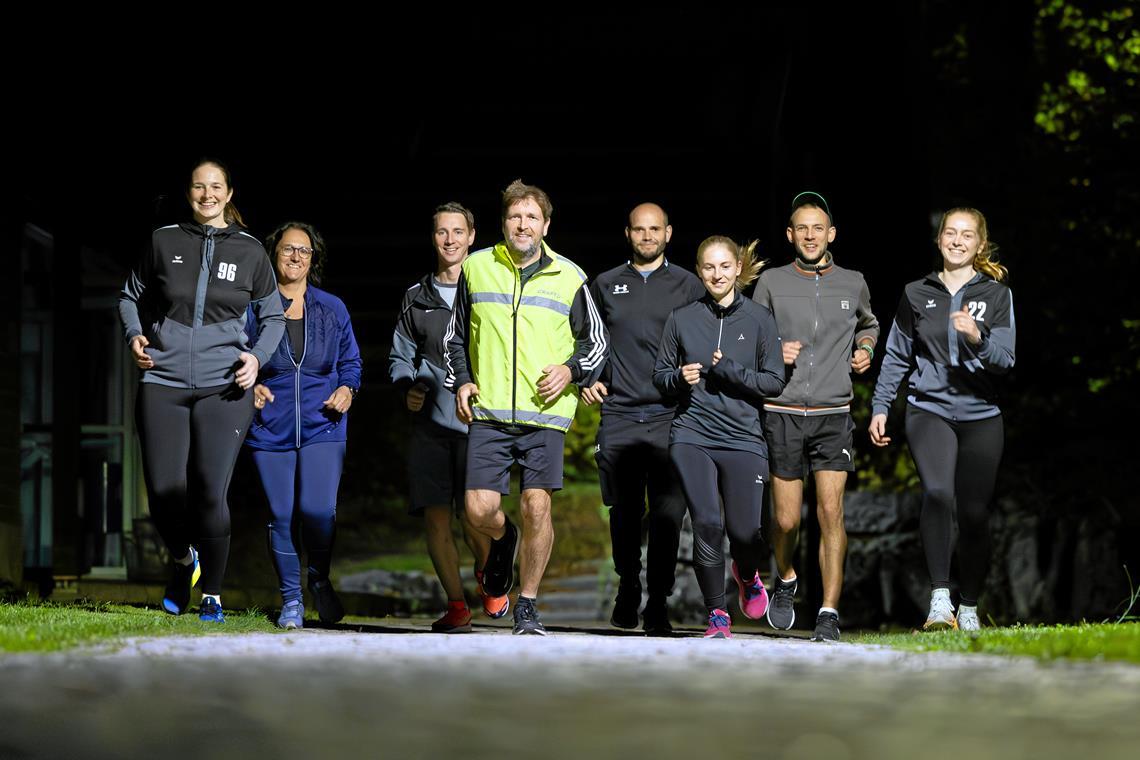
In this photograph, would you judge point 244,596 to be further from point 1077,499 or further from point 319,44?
point 1077,499

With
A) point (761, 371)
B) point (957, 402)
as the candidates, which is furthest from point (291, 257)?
point (957, 402)

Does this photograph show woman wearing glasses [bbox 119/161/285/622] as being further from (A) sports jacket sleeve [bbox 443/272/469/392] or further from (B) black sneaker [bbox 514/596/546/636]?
(B) black sneaker [bbox 514/596/546/636]

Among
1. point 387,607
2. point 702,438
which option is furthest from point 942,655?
point 387,607

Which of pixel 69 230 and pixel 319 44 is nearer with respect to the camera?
pixel 319 44

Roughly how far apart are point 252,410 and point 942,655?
135 inches

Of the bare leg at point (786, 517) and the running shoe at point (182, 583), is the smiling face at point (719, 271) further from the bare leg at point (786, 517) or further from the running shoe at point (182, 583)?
the running shoe at point (182, 583)

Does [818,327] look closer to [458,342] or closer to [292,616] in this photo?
[458,342]

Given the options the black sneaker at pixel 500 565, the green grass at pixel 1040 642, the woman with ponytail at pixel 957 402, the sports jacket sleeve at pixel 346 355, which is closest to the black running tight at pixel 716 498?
the woman with ponytail at pixel 957 402

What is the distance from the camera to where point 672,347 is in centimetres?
776

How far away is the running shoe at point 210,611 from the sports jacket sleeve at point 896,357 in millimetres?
3259

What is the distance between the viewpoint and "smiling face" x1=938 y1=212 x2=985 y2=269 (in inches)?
306

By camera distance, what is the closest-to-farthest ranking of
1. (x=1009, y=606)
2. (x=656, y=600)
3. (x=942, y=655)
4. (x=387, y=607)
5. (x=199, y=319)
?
1. (x=942, y=655)
2. (x=199, y=319)
3. (x=656, y=600)
4. (x=1009, y=606)
5. (x=387, y=607)

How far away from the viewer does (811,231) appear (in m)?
8.07

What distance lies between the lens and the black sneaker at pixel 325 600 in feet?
26.0
